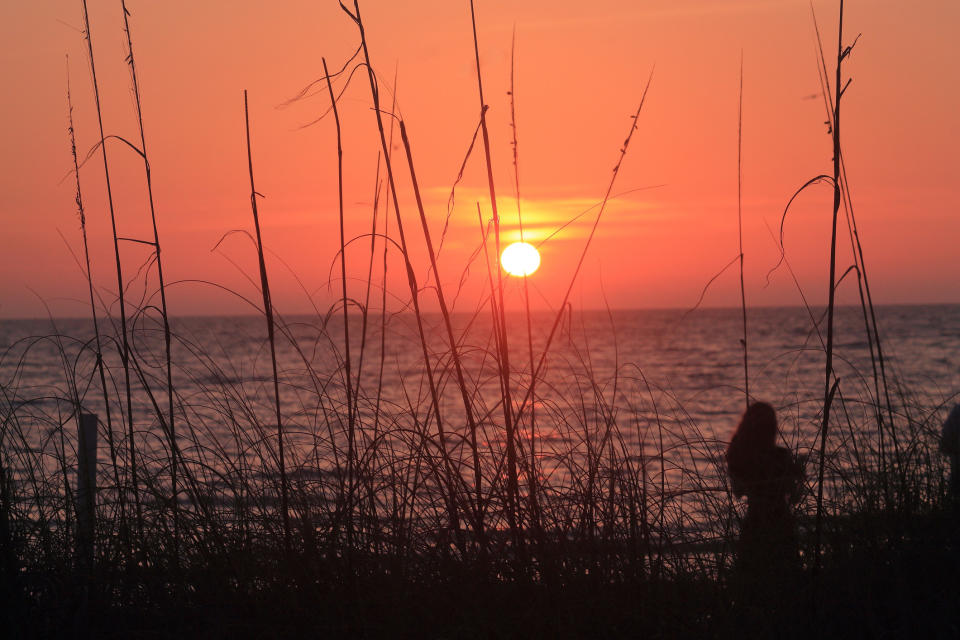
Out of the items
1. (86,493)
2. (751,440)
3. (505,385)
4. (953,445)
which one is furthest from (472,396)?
(751,440)

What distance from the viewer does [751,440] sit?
143 inches

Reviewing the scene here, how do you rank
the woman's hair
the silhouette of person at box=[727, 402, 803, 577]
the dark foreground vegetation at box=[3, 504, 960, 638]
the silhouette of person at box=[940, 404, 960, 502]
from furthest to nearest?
the woman's hair, the silhouette of person at box=[940, 404, 960, 502], the silhouette of person at box=[727, 402, 803, 577], the dark foreground vegetation at box=[3, 504, 960, 638]

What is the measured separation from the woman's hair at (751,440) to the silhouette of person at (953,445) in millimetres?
660

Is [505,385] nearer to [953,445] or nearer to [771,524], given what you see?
[771,524]

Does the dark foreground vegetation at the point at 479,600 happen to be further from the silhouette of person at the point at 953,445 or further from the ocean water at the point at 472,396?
the silhouette of person at the point at 953,445

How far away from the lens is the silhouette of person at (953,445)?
100 inches

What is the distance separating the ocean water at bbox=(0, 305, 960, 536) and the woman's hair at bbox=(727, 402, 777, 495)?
0.46 feet

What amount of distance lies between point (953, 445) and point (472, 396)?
5.00 ft

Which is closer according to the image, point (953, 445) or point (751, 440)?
point (953, 445)

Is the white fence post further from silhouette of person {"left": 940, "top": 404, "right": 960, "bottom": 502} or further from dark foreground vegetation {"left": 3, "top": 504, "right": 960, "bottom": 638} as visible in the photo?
silhouette of person {"left": 940, "top": 404, "right": 960, "bottom": 502}

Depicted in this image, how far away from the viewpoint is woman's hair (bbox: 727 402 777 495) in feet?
11.5

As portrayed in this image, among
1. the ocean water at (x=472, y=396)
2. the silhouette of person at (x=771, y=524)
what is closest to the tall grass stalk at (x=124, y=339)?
the ocean water at (x=472, y=396)

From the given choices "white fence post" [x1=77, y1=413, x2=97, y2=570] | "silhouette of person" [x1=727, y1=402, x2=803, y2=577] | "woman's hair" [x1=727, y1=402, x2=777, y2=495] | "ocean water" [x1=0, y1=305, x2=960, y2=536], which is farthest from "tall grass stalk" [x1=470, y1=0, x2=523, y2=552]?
"woman's hair" [x1=727, y1=402, x2=777, y2=495]

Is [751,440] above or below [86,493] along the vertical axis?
below
